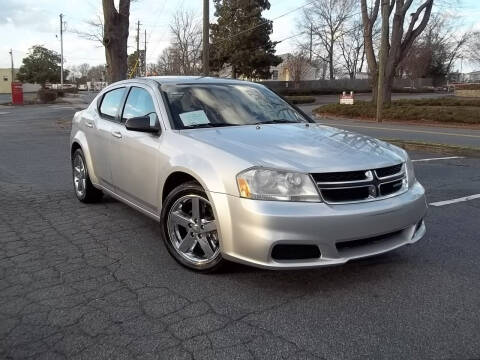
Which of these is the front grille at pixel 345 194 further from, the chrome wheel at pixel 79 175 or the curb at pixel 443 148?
the curb at pixel 443 148

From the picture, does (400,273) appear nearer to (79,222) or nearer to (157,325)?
(157,325)

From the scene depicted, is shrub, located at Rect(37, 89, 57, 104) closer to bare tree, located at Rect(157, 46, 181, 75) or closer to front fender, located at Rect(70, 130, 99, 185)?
bare tree, located at Rect(157, 46, 181, 75)

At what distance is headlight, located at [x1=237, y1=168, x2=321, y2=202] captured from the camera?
10.9 ft

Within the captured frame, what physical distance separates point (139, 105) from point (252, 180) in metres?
2.04

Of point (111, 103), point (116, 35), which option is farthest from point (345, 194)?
point (116, 35)

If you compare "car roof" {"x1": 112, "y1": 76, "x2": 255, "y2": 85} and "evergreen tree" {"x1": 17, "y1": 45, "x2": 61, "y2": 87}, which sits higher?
"evergreen tree" {"x1": 17, "y1": 45, "x2": 61, "y2": 87}

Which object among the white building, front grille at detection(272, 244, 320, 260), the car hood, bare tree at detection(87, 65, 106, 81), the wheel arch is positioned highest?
bare tree at detection(87, 65, 106, 81)

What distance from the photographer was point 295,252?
338 centimetres

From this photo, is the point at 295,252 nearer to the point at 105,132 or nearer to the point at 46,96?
the point at 105,132

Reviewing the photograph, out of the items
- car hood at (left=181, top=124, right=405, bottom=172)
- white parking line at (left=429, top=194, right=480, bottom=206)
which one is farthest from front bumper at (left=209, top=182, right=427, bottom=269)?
white parking line at (left=429, top=194, right=480, bottom=206)

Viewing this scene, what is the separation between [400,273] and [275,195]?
1335 mm

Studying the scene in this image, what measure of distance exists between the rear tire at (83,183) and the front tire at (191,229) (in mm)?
2233

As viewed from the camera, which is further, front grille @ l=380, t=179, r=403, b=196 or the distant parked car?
front grille @ l=380, t=179, r=403, b=196

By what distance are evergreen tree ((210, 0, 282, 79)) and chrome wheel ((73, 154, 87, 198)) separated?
44.1m
